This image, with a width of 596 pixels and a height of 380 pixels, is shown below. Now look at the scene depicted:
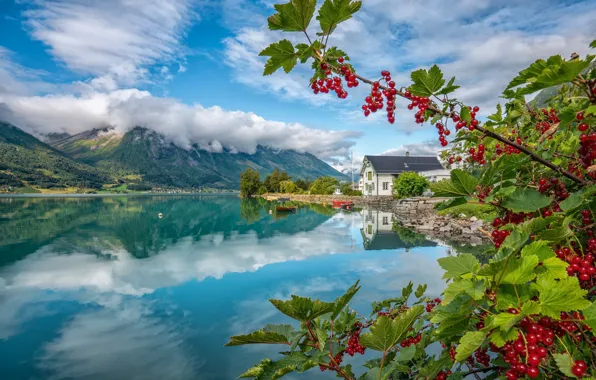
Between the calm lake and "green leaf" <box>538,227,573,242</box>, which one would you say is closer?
"green leaf" <box>538,227,573,242</box>

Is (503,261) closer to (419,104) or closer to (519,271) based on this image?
(519,271)

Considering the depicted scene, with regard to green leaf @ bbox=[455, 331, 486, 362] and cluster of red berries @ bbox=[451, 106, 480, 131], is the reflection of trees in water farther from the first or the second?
green leaf @ bbox=[455, 331, 486, 362]

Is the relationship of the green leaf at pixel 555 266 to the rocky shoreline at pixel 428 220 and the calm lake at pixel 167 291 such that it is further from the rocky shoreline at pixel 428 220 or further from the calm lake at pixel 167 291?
the calm lake at pixel 167 291

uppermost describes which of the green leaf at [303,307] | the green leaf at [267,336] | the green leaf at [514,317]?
the green leaf at [514,317]

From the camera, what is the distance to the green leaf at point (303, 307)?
66.5 inches

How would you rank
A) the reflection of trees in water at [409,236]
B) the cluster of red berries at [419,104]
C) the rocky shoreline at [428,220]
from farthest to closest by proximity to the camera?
the reflection of trees in water at [409,236]
the rocky shoreline at [428,220]
the cluster of red berries at [419,104]

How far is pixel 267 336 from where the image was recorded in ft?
6.14

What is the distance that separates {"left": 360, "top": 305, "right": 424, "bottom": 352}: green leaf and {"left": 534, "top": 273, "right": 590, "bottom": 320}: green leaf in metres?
0.59

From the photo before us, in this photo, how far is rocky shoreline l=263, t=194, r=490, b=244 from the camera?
23.8 m

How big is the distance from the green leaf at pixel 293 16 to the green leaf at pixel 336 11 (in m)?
0.07

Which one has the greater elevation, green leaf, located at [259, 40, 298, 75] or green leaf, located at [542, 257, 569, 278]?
green leaf, located at [259, 40, 298, 75]

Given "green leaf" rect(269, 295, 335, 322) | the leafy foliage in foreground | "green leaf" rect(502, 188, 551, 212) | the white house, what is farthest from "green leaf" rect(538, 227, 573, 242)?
the white house

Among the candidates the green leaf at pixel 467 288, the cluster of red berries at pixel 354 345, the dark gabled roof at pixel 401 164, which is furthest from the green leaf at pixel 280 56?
the dark gabled roof at pixel 401 164

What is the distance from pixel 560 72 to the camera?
4.91 ft
